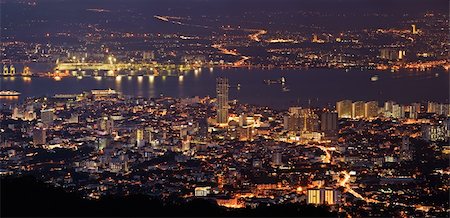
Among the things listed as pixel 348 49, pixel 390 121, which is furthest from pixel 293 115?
pixel 348 49

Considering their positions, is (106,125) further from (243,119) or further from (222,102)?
(222,102)

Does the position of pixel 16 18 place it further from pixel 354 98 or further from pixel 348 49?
pixel 354 98

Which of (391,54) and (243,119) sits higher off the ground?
(391,54)

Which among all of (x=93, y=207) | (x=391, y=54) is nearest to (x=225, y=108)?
(x=391, y=54)

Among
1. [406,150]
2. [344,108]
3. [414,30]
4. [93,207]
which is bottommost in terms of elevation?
[406,150]

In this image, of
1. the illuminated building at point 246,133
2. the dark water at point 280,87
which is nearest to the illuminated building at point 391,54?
the dark water at point 280,87

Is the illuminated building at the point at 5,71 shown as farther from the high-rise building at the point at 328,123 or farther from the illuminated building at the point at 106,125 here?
the high-rise building at the point at 328,123

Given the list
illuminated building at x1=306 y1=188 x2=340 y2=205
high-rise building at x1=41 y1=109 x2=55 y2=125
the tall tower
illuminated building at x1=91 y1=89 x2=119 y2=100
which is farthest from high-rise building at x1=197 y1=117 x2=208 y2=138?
illuminated building at x1=306 y1=188 x2=340 y2=205

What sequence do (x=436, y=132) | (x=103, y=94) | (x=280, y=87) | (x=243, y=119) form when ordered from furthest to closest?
(x=280, y=87) → (x=103, y=94) → (x=243, y=119) → (x=436, y=132)
